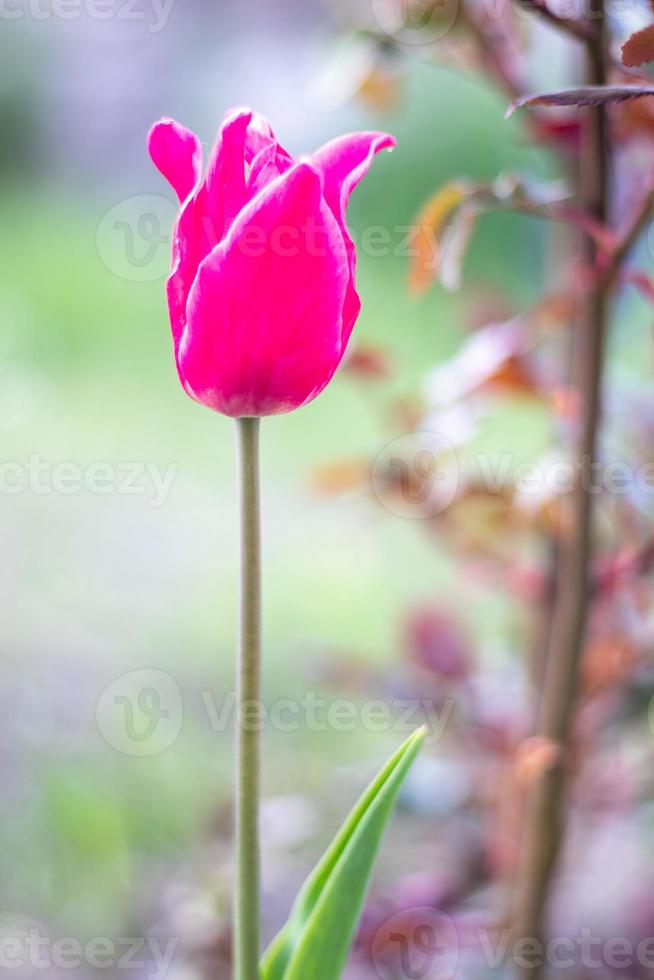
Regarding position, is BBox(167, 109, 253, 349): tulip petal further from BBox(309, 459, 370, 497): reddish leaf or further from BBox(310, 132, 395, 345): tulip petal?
BBox(309, 459, 370, 497): reddish leaf

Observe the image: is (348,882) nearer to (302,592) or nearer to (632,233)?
(632,233)

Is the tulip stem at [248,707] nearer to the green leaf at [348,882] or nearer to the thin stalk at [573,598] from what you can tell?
the green leaf at [348,882]

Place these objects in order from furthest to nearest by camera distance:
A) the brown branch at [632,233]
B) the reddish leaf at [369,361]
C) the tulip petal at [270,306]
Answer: the reddish leaf at [369,361], the brown branch at [632,233], the tulip petal at [270,306]

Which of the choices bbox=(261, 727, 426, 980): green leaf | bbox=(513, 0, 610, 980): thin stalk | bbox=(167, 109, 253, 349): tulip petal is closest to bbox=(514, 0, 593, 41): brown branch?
bbox=(513, 0, 610, 980): thin stalk

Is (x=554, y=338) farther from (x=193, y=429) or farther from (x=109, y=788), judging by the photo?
(x=193, y=429)

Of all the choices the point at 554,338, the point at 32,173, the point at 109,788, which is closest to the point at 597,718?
the point at 554,338

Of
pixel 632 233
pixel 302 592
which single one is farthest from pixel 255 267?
pixel 302 592

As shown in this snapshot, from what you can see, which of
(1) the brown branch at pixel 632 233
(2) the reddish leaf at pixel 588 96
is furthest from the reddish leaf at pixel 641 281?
(2) the reddish leaf at pixel 588 96
